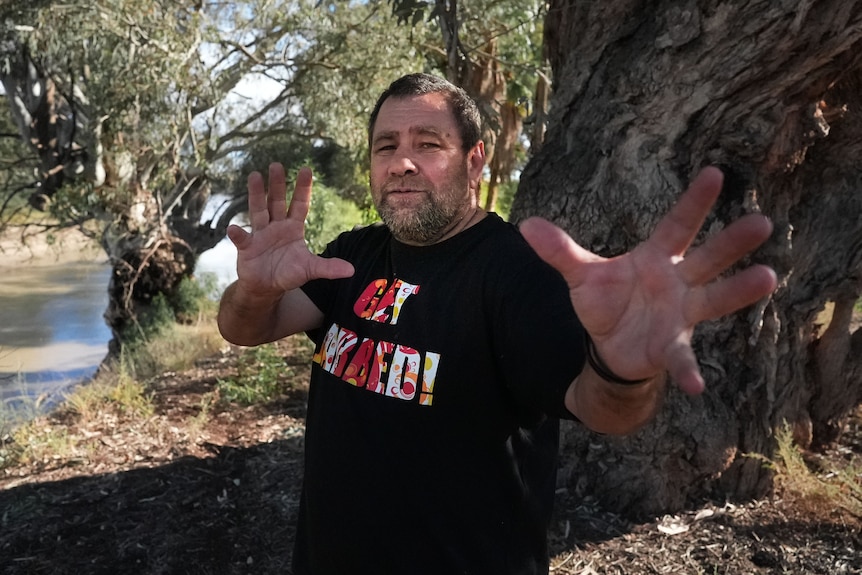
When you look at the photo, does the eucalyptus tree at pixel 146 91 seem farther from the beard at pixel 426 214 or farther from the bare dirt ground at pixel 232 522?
the beard at pixel 426 214

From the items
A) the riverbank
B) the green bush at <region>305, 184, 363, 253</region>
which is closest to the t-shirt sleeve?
the green bush at <region>305, 184, 363, 253</region>

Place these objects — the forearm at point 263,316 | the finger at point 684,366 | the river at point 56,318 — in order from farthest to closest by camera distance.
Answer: the river at point 56,318
the forearm at point 263,316
the finger at point 684,366

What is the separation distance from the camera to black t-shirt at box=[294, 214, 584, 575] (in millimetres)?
1527

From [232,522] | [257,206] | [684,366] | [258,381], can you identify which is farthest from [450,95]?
[258,381]

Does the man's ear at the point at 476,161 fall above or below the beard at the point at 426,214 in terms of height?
above

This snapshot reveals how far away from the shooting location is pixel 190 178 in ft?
→ 38.2

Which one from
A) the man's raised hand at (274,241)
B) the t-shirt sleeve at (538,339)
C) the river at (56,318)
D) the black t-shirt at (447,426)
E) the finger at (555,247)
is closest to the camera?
the finger at (555,247)

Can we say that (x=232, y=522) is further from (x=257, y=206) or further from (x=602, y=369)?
(x=602, y=369)

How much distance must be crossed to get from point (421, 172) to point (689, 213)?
35.7 inches

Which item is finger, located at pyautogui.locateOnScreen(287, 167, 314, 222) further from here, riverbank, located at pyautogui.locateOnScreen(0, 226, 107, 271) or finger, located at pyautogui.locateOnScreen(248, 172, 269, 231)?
riverbank, located at pyautogui.locateOnScreen(0, 226, 107, 271)

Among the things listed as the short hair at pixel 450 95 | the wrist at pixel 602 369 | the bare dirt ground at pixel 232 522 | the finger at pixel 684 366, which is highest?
the short hair at pixel 450 95

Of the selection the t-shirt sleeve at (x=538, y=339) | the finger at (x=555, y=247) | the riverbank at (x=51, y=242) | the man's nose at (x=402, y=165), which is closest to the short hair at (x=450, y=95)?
the man's nose at (x=402, y=165)

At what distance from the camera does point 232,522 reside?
3.26 m

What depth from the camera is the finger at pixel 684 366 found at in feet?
3.06
